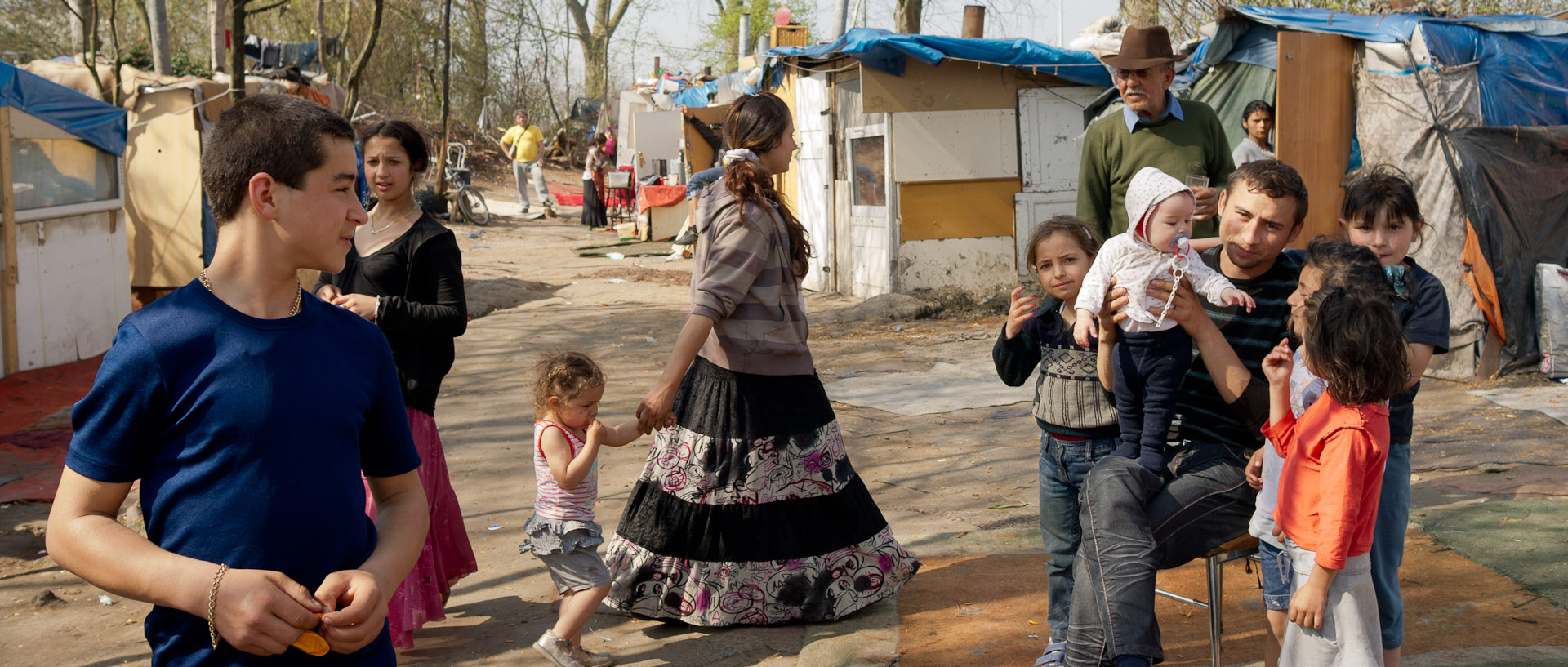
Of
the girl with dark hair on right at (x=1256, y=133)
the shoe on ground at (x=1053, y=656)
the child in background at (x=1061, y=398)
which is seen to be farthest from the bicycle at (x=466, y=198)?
the shoe on ground at (x=1053, y=656)

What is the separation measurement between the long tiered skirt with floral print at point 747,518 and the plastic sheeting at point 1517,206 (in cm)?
664

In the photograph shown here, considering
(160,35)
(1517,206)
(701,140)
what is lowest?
(1517,206)

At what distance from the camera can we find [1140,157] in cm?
426

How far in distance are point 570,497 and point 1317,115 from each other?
24.0 feet

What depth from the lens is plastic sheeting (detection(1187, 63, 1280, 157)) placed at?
29.7ft

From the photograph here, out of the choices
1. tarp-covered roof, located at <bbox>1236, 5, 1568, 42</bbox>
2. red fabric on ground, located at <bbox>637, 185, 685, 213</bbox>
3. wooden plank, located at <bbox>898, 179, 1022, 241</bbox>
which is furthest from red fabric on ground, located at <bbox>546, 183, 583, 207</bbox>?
Answer: tarp-covered roof, located at <bbox>1236, 5, 1568, 42</bbox>

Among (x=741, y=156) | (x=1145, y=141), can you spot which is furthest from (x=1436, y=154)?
(x=741, y=156)

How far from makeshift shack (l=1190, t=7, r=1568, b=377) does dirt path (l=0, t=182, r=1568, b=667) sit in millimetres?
735

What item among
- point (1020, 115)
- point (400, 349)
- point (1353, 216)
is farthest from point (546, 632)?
point (1020, 115)

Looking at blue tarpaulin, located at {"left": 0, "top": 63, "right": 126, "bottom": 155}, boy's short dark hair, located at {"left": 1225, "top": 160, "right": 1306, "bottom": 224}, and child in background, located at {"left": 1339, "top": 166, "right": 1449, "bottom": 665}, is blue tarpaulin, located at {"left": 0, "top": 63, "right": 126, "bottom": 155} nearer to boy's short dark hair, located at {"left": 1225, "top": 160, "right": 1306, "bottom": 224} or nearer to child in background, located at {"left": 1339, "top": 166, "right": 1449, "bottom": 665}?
boy's short dark hair, located at {"left": 1225, "top": 160, "right": 1306, "bottom": 224}

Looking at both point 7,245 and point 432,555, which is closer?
point 432,555

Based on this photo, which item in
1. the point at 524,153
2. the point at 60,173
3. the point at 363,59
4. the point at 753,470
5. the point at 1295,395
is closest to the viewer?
the point at 1295,395

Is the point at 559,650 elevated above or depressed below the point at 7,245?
below

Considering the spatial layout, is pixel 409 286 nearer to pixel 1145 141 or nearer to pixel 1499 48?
pixel 1145 141
